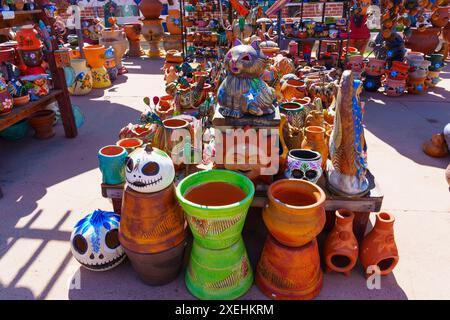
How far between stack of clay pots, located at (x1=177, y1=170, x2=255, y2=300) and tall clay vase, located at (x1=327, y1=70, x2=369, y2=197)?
0.61 metres

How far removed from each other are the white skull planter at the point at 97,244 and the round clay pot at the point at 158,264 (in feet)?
0.61

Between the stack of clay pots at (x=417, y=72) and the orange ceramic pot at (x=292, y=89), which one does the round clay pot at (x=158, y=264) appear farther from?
the stack of clay pots at (x=417, y=72)

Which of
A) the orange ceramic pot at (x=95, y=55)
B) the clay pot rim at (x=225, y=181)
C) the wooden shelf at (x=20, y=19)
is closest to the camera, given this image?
the clay pot rim at (x=225, y=181)

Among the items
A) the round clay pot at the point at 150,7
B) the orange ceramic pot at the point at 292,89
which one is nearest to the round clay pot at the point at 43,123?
the orange ceramic pot at the point at 292,89

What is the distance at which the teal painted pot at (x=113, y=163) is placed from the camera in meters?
2.18

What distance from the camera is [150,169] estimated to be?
1.79 meters

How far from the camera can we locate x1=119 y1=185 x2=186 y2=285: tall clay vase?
185 cm

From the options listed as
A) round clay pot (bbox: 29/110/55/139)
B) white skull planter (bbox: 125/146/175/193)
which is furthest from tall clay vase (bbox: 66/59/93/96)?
white skull planter (bbox: 125/146/175/193)

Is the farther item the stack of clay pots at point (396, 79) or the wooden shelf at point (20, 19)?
the stack of clay pots at point (396, 79)

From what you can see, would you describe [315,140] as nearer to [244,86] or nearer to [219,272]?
[244,86]

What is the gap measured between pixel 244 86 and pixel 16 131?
340 centimetres

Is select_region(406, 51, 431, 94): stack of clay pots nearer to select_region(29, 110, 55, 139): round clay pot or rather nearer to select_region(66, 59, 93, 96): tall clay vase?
select_region(66, 59, 93, 96): tall clay vase

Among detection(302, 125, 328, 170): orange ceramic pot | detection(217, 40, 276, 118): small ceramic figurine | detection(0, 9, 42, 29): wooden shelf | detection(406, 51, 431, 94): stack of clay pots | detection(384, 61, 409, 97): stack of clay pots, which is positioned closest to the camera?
detection(217, 40, 276, 118): small ceramic figurine

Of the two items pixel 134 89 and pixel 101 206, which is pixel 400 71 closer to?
pixel 134 89
